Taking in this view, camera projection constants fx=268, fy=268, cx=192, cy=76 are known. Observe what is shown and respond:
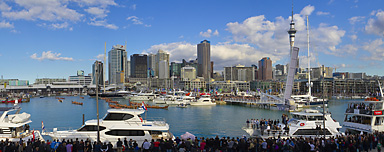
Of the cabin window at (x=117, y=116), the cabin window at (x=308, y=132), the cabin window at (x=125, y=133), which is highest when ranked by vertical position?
the cabin window at (x=117, y=116)

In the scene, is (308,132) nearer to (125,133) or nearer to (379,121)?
(379,121)

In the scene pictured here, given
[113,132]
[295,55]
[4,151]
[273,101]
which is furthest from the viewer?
[273,101]

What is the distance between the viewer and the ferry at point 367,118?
24922 mm

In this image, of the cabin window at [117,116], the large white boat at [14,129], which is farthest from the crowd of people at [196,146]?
the large white boat at [14,129]

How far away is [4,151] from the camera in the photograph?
1552 cm

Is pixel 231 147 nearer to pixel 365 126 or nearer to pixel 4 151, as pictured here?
pixel 4 151

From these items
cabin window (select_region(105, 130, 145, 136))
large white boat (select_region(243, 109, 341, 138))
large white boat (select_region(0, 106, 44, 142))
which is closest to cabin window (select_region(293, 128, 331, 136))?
large white boat (select_region(243, 109, 341, 138))

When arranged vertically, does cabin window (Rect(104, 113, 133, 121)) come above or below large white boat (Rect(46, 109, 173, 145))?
above

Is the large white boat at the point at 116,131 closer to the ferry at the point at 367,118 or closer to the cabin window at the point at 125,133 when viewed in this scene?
the cabin window at the point at 125,133

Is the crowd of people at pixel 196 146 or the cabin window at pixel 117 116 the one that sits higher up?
the cabin window at pixel 117 116

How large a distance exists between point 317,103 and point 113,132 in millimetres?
70998

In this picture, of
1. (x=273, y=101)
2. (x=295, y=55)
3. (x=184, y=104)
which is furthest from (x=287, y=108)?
(x=184, y=104)

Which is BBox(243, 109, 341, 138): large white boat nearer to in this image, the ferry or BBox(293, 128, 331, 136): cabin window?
BBox(293, 128, 331, 136): cabin window

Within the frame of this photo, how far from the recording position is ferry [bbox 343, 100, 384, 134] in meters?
24.9
